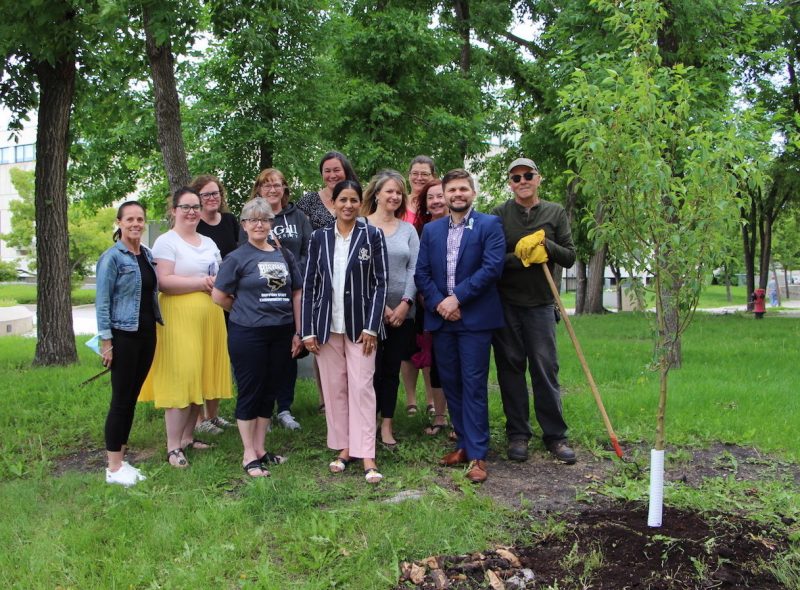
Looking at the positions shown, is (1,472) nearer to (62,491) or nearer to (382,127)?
(62,491)

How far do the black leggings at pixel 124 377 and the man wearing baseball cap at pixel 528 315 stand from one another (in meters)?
2.53

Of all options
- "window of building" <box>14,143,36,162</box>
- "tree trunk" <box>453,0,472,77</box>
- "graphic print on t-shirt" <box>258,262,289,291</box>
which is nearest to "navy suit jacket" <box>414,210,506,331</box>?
"graphic print on t-shirt" <box>258,262,289,291</box>

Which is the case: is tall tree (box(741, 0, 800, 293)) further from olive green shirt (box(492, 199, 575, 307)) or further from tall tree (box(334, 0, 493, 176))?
olive green shirt (box(492, 199, 575, 307))

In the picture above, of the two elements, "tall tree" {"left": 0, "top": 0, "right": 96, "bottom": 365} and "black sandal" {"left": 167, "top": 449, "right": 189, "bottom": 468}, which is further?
"tall tree" {"left": 0, "top": 0, "right": 96, "bottom": 365}

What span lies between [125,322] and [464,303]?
2295 mm

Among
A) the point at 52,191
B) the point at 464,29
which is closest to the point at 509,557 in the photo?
the point at 52,191

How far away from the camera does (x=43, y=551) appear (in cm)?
365

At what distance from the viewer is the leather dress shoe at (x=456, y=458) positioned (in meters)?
4.98

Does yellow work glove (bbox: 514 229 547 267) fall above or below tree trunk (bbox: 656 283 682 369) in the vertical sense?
above

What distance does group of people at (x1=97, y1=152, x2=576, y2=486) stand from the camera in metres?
4.79

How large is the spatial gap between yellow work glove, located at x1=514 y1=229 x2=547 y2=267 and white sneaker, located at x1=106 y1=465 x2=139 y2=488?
A: 3.07m

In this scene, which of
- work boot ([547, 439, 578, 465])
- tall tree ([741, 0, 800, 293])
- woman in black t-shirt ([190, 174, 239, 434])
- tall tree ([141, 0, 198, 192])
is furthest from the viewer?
tall tree ([741, 0, 800, 293])

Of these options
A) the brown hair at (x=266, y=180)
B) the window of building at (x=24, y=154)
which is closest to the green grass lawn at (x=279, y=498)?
the brown hair at (x=266, y=180)

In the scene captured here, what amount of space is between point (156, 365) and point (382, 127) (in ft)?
28.9
